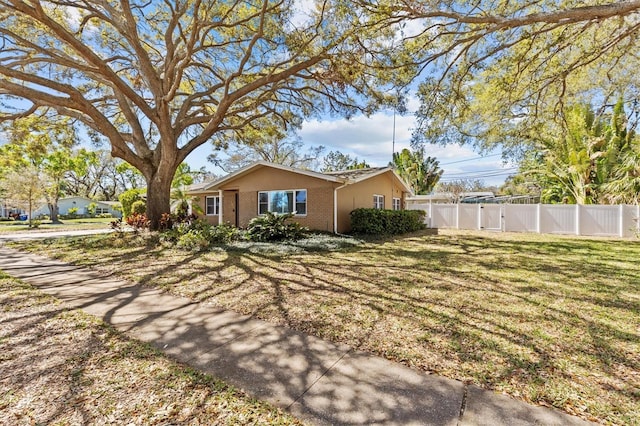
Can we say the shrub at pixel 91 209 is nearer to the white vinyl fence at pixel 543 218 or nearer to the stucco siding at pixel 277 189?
the stucco siding at pixel 277 189

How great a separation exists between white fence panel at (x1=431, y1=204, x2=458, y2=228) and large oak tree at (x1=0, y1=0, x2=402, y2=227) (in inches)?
409

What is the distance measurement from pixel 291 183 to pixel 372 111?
5363mm

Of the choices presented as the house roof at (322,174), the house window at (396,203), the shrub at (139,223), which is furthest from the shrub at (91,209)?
the house window at (396,203)

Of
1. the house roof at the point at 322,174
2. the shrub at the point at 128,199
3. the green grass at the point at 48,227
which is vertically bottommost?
the green grass at the point at 48,227

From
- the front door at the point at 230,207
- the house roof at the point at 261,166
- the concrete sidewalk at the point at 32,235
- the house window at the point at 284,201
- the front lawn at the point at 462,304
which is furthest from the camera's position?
the front door at the point at 230,207

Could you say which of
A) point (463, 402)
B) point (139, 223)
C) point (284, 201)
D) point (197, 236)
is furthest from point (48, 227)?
point (463, 402)

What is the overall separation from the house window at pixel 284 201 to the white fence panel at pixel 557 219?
41.3 ft

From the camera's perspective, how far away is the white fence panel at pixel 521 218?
1609 centimetres

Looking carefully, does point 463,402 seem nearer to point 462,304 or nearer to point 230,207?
point 462,304

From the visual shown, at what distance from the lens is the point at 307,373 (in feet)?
9.20

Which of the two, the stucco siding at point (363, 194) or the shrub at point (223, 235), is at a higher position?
the stucco siding at point (363, 194)

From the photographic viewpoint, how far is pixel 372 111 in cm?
1166

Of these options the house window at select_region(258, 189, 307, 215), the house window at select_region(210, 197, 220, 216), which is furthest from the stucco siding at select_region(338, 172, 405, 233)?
the house window at select_region(210, 197, 220, 216)

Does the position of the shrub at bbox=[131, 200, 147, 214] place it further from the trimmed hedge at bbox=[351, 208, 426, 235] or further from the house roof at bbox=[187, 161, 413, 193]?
the trimmed hedge at bbox=[351, 208, 426, 235]
